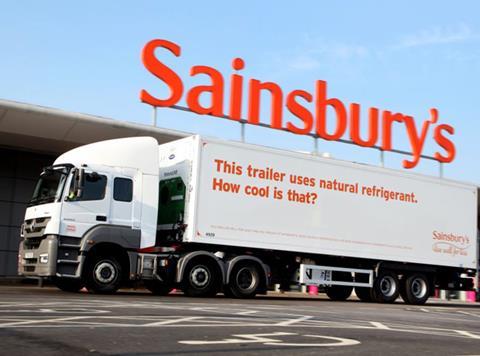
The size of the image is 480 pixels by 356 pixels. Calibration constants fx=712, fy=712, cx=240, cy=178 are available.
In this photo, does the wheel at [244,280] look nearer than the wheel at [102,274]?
No

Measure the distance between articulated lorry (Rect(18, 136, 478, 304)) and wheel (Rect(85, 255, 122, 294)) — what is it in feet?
0.07

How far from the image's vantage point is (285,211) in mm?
17562

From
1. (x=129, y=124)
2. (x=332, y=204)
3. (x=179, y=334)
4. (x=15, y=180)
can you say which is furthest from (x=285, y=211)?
(x=15, y=180)

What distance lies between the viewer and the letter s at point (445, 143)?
30.2m

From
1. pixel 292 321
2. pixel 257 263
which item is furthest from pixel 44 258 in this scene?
pixel 292 321

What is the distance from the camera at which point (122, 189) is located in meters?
15.7

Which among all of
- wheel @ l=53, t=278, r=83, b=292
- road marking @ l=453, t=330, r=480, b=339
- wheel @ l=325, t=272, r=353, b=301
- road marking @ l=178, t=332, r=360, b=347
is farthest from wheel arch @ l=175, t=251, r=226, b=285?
road marking @ l=178, t=332, r=360, b=347

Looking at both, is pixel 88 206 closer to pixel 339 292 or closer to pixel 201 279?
pixel 201 279

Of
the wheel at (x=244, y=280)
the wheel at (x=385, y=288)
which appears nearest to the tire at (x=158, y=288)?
the wheel at (x=244, y=280)

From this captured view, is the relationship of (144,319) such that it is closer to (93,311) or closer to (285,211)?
(93,311)

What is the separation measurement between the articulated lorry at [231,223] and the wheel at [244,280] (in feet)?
0.09

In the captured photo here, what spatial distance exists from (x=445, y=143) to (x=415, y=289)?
12097mm

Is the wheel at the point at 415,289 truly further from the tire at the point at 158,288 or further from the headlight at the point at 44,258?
the headlight at the point at 44,258

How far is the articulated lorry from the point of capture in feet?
50.1
